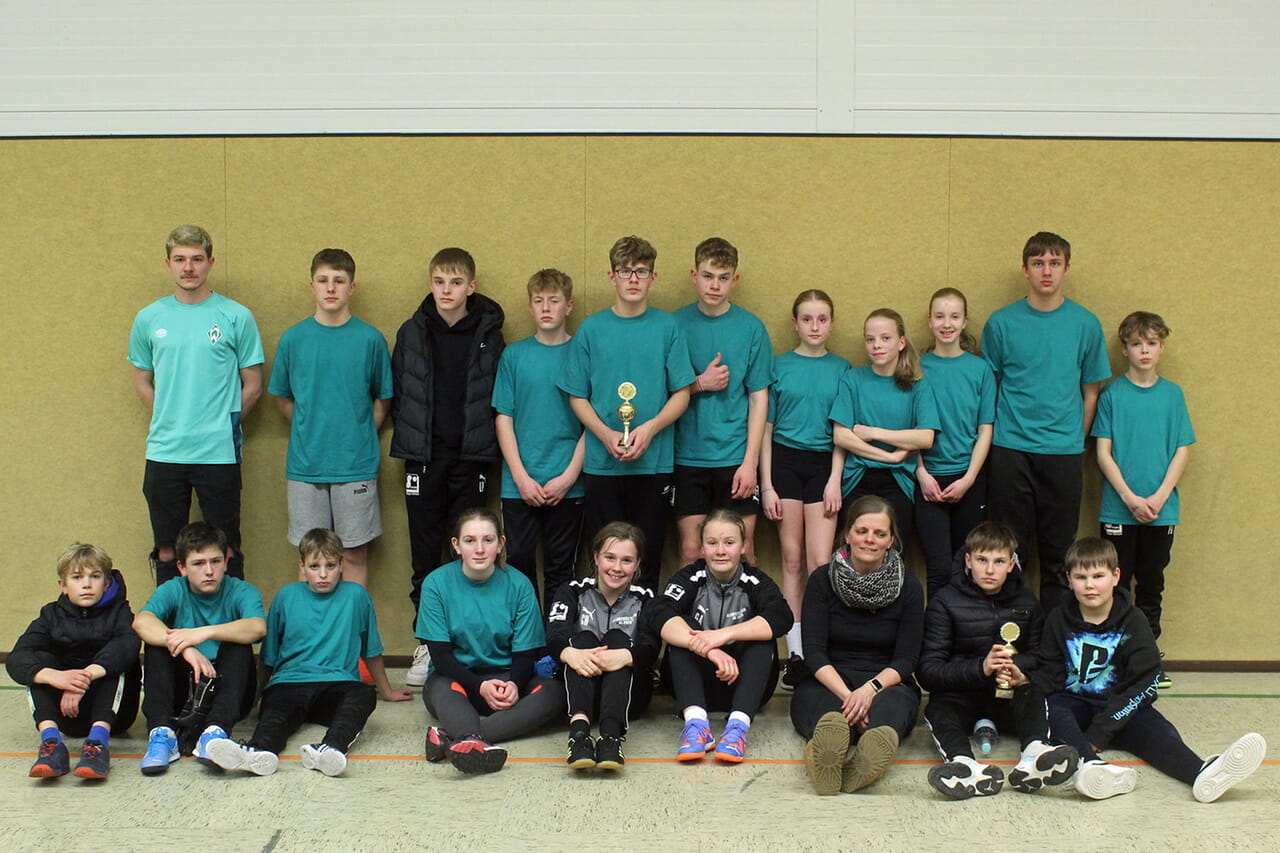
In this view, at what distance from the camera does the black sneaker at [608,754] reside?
405cm

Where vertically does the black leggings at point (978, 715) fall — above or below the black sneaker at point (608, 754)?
above

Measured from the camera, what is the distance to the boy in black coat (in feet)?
13.9

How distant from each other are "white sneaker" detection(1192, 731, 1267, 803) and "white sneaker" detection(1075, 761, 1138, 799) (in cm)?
24

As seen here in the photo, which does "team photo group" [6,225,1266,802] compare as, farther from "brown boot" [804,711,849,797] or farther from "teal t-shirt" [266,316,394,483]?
"brown boot" [804,711,849,797]

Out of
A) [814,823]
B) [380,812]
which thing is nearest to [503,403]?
[380,812]

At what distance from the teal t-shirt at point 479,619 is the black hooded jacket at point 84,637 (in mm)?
1129

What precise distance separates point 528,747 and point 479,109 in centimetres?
307

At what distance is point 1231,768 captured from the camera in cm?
378

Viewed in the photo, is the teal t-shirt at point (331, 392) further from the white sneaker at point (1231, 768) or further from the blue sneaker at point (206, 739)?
the white sneaker at point (1231, 768)

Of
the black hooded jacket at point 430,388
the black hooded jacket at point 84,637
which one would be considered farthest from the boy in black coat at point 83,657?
the black hooded jacket at point 430,388

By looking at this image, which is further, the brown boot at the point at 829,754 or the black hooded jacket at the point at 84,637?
the black hooded jacket at the point at 84,637

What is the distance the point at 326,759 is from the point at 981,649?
2.53m

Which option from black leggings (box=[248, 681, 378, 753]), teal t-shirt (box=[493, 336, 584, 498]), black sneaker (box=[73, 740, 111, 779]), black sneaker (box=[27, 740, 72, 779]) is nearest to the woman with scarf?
teal t-shirt (box=[493, 336, 584, 498])

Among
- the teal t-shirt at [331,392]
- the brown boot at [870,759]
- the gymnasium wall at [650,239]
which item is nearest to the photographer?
the brown boot at [870,759]
